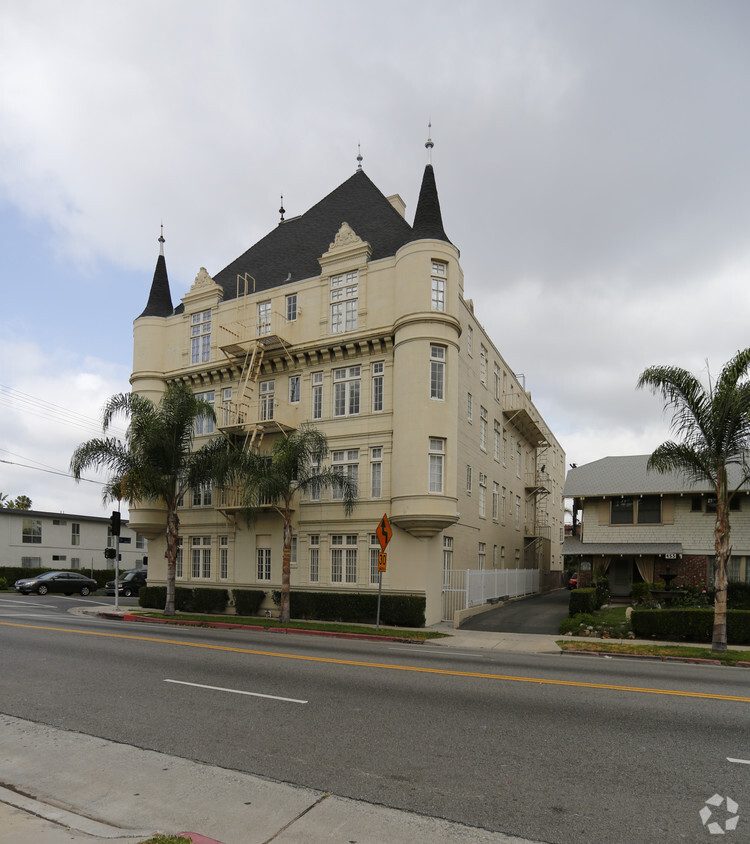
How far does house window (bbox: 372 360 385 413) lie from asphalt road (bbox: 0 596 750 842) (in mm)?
13001

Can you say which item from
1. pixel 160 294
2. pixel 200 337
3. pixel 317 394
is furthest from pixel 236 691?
pixel 160 294

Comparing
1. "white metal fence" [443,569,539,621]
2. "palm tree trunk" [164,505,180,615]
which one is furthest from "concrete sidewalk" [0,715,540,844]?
"palm tree trunk" [164,505,180,615]

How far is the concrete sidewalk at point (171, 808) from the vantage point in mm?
5184

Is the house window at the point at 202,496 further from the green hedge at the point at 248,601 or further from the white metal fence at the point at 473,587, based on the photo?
the white metal fence at the point at 473,587

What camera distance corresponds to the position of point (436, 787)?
6234 millimetres

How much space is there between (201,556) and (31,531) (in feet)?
97.1

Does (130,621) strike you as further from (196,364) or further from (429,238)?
(429,238)

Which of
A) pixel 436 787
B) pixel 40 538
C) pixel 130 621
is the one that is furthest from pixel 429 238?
pixel 40 538

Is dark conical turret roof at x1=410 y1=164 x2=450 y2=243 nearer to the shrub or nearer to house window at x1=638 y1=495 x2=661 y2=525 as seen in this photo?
the shrub

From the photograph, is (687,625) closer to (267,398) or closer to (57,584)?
(267,398)

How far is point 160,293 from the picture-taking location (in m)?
35.2

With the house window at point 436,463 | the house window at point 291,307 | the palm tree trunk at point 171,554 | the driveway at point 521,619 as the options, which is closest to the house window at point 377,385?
the house window at point 436,463

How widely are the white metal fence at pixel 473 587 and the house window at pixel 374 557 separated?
2746 millimetres

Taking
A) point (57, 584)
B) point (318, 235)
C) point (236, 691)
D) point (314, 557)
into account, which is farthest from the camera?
point (57, 584)
